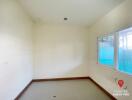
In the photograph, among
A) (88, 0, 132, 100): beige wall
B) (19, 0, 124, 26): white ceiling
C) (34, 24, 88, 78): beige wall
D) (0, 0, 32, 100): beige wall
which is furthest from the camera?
(34, 24, 88, 78): beige wall

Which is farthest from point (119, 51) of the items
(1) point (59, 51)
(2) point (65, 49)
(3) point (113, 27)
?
(1) point (59, 51)

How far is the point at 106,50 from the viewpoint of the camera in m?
3.47

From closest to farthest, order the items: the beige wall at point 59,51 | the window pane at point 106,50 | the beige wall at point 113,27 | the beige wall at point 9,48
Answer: the beige wall at point 9,48 → the beige wall at point 113,27 → the window pane at point 106,50 → the beige wall at point 59,51

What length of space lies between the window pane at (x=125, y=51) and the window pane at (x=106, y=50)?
1.23 ft

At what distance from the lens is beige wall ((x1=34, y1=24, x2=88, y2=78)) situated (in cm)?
475

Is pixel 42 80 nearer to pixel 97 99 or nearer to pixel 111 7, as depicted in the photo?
pixel 97 99

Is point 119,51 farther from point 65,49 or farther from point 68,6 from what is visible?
point 65,49

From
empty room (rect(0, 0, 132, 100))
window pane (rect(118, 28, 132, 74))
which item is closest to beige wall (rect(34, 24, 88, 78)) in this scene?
empty room (rect(0, 0, 132, 100))

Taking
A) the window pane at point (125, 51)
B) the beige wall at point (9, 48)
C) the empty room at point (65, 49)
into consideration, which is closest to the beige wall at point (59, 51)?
the empty room at point (65, 49)

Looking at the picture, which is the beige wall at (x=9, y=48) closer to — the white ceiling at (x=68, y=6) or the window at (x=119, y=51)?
the white ceiling at (x=68, y=6)

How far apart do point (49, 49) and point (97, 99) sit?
2786mm

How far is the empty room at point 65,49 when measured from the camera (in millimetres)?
2412

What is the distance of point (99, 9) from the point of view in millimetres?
3070

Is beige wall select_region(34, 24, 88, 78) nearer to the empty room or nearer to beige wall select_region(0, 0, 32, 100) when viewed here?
the empty room
